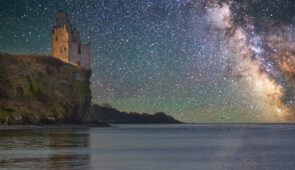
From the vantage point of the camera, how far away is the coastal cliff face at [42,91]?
12862 centimetres

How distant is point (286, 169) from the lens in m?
25.6

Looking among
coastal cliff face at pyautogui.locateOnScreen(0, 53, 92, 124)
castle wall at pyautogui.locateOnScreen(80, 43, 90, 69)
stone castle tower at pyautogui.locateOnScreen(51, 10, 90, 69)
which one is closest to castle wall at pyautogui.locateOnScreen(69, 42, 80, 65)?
stone castle tower at pyautogui.locateOnScreen(51, 10, 90, 69)

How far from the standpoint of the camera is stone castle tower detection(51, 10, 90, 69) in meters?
171

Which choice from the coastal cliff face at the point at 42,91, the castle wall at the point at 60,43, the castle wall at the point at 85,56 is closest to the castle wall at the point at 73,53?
the castle wall at the point at 60,43

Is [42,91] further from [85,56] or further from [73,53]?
[85,56]

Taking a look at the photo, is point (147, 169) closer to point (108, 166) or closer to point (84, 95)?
point (108, 166)

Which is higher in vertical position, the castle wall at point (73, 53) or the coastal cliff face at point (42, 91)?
the castle wall at point (73, 53)

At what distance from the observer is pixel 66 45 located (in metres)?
170

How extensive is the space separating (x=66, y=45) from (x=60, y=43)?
279cm

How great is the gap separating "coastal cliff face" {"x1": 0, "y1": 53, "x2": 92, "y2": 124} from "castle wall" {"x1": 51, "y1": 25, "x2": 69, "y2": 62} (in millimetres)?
12869

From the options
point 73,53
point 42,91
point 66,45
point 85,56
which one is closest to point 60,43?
point 66,45

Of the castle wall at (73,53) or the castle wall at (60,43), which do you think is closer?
the castle wall at (60,43)

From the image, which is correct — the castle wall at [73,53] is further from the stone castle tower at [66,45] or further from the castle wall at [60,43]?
the castle wall at [60,43]

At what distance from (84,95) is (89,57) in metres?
23.9
